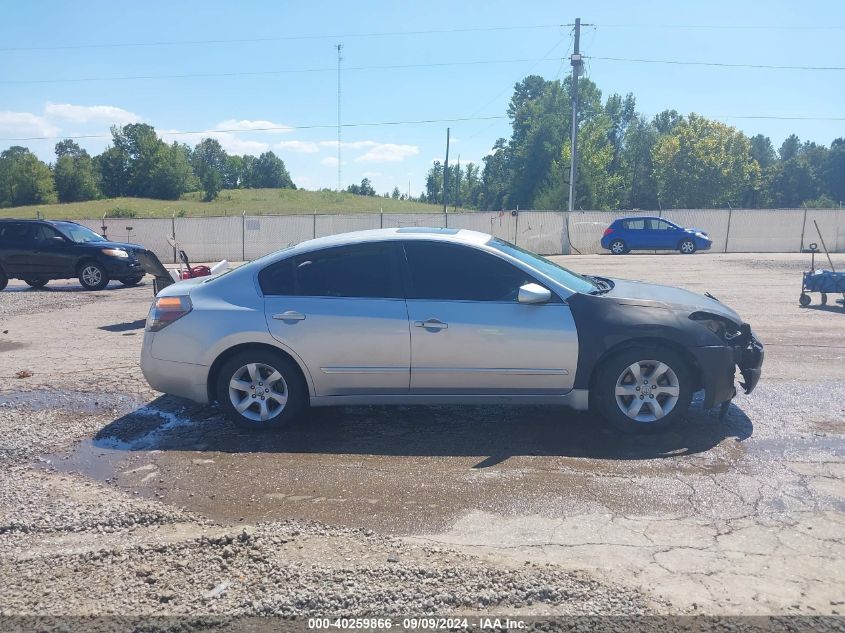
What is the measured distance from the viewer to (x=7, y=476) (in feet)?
15.5

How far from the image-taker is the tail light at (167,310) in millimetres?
5711

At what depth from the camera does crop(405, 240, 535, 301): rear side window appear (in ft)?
18.0

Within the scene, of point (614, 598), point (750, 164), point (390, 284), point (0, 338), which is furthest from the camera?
point (750, 164)

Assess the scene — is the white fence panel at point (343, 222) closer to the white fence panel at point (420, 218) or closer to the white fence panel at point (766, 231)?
the white fence panel at point (420, 218)

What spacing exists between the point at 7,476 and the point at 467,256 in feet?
12.1

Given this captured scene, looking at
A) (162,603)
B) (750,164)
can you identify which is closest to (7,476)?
(162,603)

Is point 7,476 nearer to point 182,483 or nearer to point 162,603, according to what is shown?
point 182,483

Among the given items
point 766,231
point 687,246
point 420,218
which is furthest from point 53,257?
point 766,231

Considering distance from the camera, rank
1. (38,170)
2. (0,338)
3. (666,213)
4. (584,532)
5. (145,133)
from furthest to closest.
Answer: (145,133) → (38,170) → (666,213) → (0,338) → (584,532)

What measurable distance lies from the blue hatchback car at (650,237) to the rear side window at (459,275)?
80.8 feet

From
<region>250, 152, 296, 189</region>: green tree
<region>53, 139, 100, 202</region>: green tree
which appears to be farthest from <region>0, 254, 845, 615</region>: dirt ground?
<region>250, 152, 296, 189</region>: green tree

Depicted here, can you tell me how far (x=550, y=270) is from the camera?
5918 millimetres

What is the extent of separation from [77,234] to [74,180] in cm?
7677

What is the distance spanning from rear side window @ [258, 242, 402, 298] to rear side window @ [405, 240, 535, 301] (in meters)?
0.18
